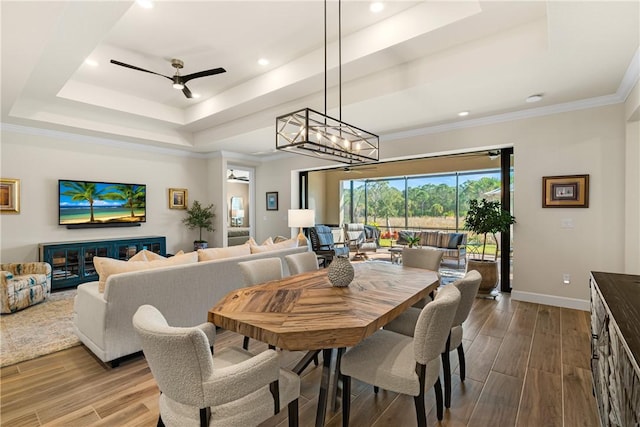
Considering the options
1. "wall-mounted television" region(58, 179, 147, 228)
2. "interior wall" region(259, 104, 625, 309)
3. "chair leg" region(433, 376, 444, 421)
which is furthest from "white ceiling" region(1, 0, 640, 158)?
"chair leg" region(433, 376, 444, 421)

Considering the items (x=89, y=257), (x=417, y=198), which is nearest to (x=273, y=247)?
(x=89, y=257)

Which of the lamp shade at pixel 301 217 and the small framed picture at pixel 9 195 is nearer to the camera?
the small framed picture at pixel 9 195

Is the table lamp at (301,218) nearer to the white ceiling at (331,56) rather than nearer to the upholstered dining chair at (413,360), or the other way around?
the white ceiling at (331,56)

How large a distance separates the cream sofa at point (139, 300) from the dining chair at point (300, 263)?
681 millimetres

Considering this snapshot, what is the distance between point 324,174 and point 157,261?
767 cm

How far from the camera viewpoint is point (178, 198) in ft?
22.4

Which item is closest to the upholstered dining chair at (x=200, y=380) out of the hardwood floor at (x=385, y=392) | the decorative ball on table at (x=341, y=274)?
the hardwood floor at (x=385, y=392)

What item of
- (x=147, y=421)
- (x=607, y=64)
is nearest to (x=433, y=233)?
(x=607, y=64)

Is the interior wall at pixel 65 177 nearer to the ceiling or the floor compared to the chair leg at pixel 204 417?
nearer to the ceiling

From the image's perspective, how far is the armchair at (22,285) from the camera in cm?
362

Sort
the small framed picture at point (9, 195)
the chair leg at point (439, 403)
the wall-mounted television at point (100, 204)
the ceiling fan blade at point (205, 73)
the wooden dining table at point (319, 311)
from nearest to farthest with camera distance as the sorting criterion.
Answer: the wooden dining table at point (319, 311) → the chair leg at point (439, 403) → the ceiling fan blade at point (205, 73) → the small framed picture at point (9, 195) → the wall-mounted television at point (100, 204)

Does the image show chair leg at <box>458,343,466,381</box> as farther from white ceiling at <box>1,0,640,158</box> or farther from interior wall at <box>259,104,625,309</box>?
interior wall at <box>259,104,625,309</box>

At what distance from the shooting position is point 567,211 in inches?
155

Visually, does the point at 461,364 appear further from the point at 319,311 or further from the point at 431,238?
the point at 431,238
